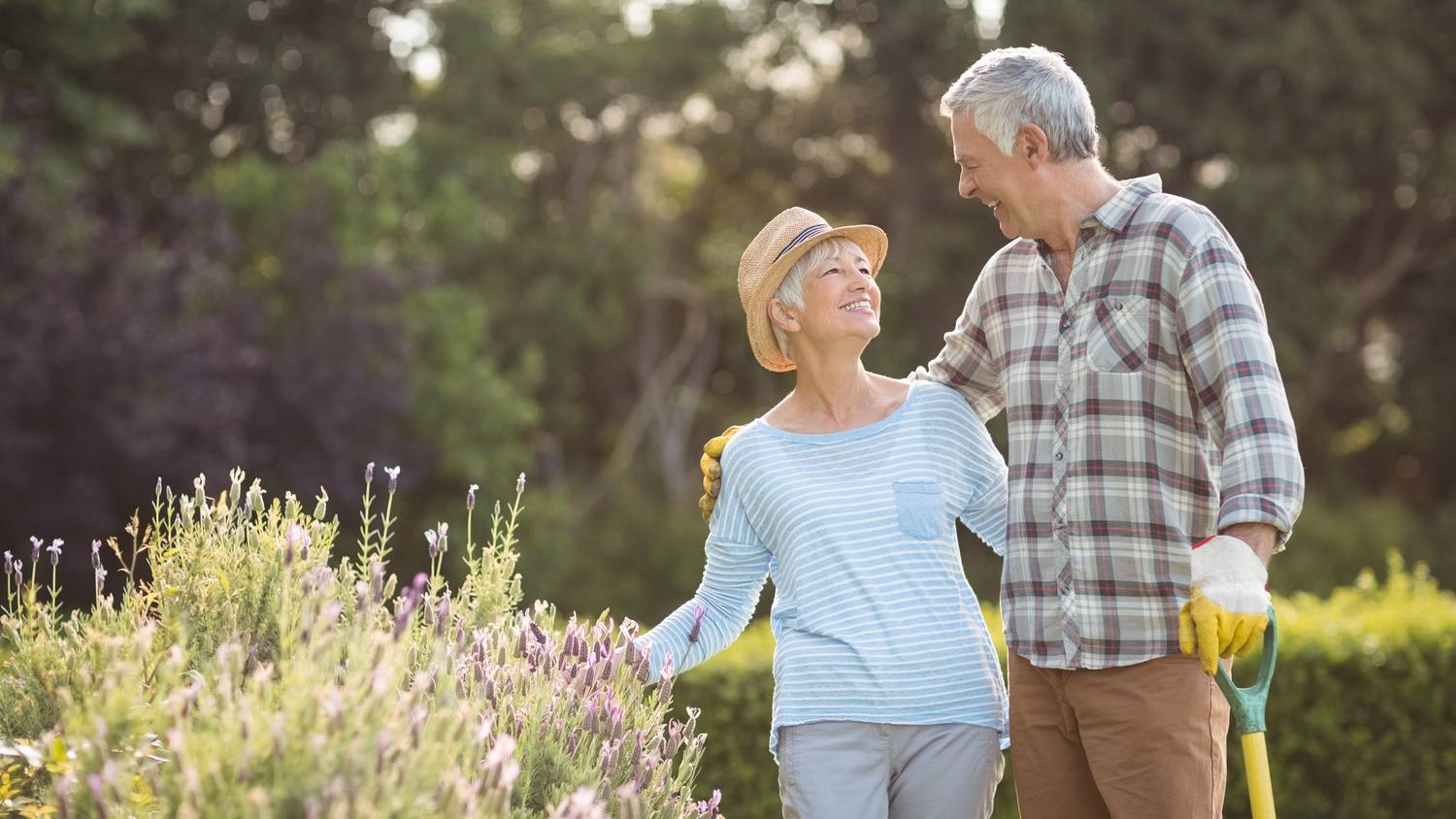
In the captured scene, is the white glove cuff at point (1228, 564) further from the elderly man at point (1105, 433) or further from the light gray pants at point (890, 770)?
the light gray pants at point (890, 770)

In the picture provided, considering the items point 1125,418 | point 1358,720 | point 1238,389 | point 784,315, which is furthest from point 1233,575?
point 1358,720

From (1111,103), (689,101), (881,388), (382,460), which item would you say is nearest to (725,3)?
(689,101)

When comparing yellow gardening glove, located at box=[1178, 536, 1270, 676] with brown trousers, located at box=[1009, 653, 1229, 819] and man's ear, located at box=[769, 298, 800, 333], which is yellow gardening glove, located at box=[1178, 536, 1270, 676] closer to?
brown trousers, located at box=[1009, 653, 1229, 819]

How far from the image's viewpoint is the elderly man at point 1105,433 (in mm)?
2744

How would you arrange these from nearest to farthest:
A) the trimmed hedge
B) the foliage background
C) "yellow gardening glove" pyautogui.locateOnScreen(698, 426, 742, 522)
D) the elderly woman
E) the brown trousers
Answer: the brown trousers < the elderly woman < "yellow gardening glove" pyautogui.locateOnScreen(698, 426, 742, 522) < the trimmed hedge < the foliage background

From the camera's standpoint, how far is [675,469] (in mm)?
22203

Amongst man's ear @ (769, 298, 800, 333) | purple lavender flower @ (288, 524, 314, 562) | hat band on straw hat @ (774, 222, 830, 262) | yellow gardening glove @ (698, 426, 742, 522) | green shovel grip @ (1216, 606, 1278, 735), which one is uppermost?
hat band on straw hat @ (774, 222, 830, 262)

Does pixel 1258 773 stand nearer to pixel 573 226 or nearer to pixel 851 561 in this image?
pixel 851 561

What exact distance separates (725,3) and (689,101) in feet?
12.3

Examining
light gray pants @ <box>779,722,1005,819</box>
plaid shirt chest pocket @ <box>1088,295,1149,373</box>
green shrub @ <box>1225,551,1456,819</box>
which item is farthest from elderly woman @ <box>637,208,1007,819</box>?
green shrub @ <box>1225,551,1456,819</box>

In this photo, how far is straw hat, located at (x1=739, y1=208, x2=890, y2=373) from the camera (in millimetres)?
3268

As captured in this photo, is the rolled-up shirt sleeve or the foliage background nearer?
the rolled-up shirt sleeve

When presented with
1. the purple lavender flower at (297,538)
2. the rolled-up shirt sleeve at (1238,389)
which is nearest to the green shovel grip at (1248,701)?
the rolled-up shirt sleeve at (1238,389)

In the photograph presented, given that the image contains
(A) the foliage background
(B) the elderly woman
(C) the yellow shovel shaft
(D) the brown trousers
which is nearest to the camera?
(C) the yellow shovel shaft
